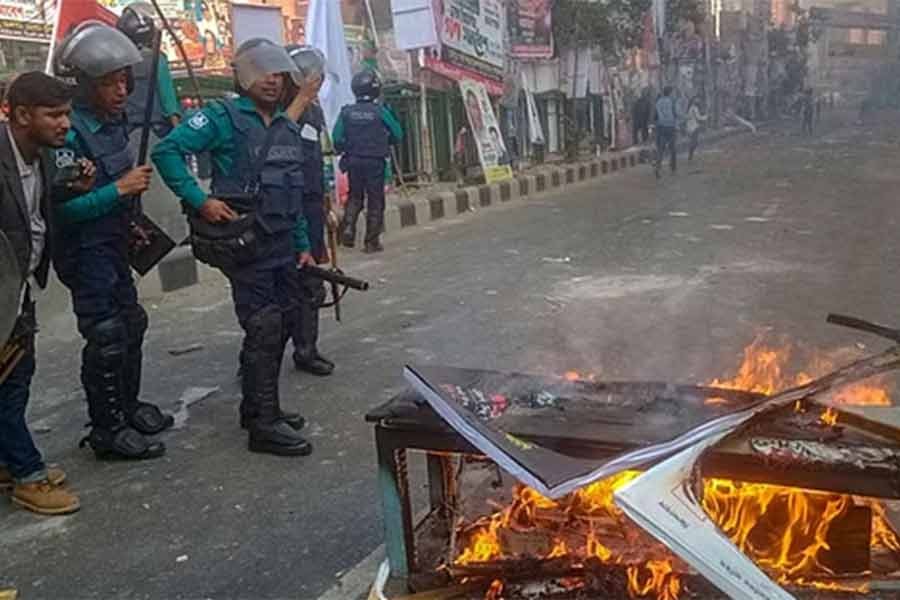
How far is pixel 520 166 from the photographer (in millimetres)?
18625

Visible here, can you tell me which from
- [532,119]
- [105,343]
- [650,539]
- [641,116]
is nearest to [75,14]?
[105,343]

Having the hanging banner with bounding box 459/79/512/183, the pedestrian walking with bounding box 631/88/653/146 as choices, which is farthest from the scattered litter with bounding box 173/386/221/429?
the pedestrian walking with bounding box 631/88/653/146

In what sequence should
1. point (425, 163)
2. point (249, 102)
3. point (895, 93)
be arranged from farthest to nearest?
point (895, 93)
point (425, 163)
point (249, 102)

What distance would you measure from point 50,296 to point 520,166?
12649 mm

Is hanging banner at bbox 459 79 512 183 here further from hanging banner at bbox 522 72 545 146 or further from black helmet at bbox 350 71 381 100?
black helmet at bbox 350 71 381 100

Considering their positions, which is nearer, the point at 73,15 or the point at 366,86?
the point at 73,15

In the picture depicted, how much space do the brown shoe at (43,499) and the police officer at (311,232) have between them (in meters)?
1.74

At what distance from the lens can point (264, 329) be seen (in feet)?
13.5

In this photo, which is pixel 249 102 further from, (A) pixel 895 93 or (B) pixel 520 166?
(A) pixel 895 93

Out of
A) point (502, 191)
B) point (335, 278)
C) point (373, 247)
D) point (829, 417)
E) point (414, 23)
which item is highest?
point (414, 23)

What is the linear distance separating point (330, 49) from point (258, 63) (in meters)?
7.56

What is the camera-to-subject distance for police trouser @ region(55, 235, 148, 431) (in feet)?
13.0

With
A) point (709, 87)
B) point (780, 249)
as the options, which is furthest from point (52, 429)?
point (709, 87)

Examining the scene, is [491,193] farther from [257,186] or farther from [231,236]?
[231,236]
